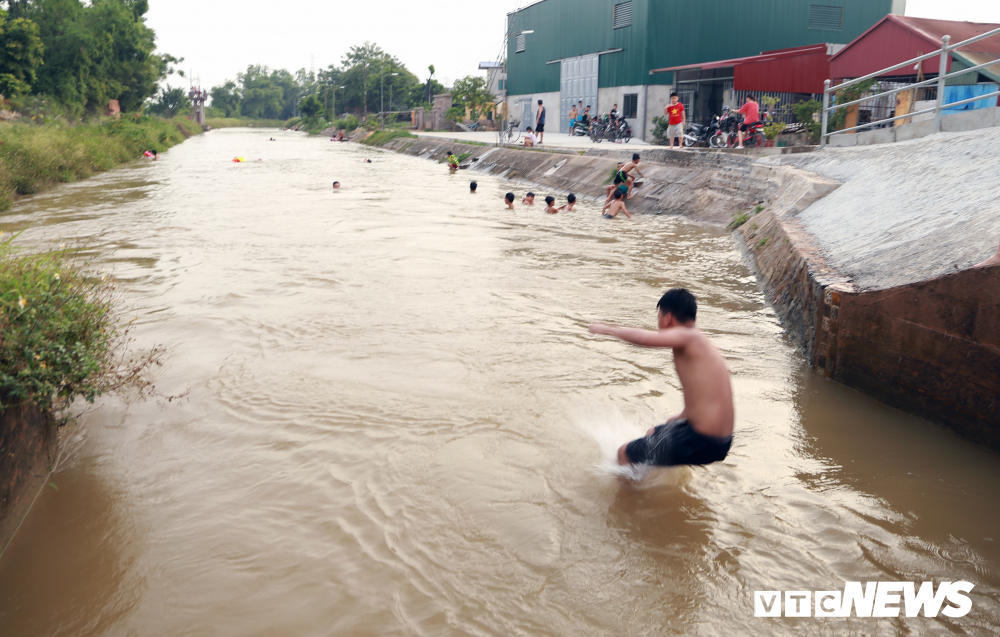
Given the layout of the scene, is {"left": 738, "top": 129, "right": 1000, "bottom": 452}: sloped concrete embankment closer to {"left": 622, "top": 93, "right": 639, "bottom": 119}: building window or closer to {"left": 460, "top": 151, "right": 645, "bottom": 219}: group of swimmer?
{"left": 460, "top": 151, "right": 645, "bottom": 219}: group of swimmer

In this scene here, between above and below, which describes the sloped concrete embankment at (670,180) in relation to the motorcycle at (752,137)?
below

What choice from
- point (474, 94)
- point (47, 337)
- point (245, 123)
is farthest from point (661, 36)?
point (245, 123)

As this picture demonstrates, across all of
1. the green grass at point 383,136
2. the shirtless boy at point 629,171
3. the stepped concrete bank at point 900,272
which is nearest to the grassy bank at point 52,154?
the shirtless boy at point 629,171

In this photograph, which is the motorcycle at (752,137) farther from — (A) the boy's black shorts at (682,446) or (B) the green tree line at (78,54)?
(B) the green tree line at (78,54)

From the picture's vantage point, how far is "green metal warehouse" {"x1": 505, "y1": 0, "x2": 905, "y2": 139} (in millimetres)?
27891

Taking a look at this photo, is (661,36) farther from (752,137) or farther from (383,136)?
(383,136)

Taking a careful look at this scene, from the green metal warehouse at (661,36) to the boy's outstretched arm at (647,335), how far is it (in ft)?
82.7

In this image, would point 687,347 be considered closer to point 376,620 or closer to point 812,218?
point 376,620

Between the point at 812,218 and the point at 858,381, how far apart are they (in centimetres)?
382

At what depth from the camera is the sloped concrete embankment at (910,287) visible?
4328 mm

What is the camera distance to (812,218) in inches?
336

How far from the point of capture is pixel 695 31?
28.0 meters

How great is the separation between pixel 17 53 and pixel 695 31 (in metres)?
29.5

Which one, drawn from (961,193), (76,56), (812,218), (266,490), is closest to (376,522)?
(266,490)
